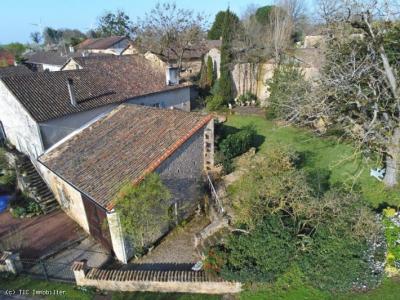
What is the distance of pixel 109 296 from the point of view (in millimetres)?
12477

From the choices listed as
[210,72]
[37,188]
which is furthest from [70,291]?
[210,72]

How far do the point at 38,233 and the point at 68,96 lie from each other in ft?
35.2

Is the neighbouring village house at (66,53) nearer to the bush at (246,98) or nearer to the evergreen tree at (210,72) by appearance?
the evergreen tree at (210,72)

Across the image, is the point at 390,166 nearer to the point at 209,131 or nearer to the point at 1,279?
the point at 209,131

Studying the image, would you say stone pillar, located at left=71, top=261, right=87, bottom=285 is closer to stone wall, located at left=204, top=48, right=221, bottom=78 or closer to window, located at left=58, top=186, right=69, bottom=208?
window, located at left=58, top=186, right=69, bottom=208

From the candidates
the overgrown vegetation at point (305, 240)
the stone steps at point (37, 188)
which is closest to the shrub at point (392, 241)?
the overgrown vegetation at point (305, 240)

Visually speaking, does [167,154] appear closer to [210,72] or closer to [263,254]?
[263,254]

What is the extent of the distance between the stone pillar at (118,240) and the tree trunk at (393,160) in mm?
14430

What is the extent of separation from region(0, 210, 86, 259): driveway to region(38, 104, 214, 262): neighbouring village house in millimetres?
735

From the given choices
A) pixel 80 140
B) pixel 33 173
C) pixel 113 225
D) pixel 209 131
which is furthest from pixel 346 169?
pixel 33 173

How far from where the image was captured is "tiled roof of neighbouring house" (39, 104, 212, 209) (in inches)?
563

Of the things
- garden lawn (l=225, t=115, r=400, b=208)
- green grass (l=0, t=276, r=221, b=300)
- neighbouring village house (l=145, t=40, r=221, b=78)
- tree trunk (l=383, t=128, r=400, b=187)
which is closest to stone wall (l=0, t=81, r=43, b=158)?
green grass (l=0, t=276, r=221, b=300)

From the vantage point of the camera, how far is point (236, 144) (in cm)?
2092

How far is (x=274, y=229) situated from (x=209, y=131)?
785 cm
